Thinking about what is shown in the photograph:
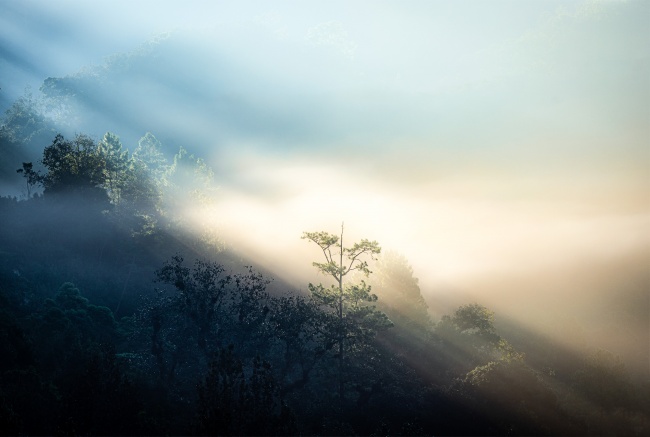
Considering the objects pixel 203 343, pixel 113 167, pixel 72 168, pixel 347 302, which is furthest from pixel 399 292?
pixel 72 168

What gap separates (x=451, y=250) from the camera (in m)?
196

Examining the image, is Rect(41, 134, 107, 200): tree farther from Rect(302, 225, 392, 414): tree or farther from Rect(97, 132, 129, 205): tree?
Rect(302, 225, 392, 414): tree

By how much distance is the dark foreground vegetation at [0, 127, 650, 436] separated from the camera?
79.6 ft

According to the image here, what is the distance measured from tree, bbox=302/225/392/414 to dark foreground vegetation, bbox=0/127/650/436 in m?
0.22

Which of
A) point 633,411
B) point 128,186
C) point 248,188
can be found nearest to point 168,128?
point 248,188

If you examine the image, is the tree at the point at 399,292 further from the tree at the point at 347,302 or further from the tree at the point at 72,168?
the tree at the point at 72,168

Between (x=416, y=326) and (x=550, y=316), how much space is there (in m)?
73.7

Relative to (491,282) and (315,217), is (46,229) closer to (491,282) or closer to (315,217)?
(315,217)

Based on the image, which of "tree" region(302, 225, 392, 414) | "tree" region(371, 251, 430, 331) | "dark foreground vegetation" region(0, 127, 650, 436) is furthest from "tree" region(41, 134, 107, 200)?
"tree" region(371, 251, 430, 331)

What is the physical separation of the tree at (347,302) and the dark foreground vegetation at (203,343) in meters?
0.22

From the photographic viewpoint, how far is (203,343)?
125 ft

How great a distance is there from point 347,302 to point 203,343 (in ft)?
49.4

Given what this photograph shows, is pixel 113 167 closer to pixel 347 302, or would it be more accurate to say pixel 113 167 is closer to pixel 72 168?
pixel 72 168

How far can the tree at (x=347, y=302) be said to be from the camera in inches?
1491
